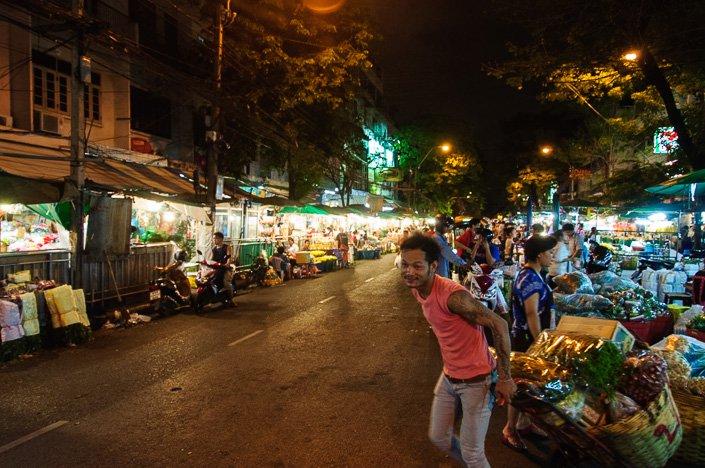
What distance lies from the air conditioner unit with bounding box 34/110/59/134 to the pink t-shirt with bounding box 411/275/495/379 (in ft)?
48.2

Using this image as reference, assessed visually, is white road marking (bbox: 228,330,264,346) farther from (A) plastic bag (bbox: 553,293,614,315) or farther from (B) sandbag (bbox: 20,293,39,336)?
(A) plastic bag (bbox: 553,293,614,315)

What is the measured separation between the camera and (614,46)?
419 inches

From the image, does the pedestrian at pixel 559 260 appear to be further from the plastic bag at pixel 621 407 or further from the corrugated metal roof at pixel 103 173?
the corrugated metal roof at pixel 103 173

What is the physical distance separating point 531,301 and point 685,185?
674 centimetres

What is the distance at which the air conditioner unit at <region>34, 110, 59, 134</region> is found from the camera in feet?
45.8

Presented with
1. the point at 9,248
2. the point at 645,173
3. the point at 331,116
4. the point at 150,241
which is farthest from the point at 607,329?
the point at 331,116

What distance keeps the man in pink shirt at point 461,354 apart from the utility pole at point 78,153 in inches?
350

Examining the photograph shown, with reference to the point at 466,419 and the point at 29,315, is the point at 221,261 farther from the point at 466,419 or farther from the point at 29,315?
the point at 466,419

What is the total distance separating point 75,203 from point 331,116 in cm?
1704

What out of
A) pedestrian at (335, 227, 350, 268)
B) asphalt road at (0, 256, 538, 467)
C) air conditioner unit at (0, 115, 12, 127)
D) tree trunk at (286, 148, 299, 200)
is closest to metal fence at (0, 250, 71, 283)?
asphalt road at (0, 256, 538, 467)

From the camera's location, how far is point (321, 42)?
1902 cm

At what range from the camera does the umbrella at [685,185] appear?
757 centimetres

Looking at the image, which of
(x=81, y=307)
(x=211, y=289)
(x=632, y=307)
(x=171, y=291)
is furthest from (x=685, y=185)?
(x=81, y=307)

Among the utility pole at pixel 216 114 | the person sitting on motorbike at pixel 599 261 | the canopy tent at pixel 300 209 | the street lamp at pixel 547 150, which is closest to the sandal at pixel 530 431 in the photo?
the person sitting on motorbike at pixel 599 261
